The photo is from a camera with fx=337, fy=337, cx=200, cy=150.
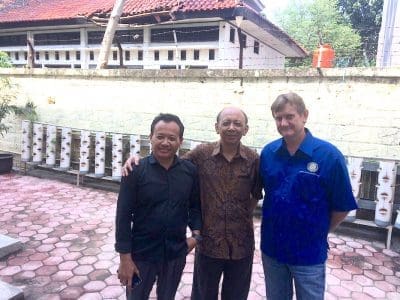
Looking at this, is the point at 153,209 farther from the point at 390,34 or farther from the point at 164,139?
the point at 390,34

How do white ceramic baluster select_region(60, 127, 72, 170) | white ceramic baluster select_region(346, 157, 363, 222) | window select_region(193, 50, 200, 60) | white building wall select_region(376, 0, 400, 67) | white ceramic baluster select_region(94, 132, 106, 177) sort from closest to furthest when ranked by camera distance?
1. white ceramic baluster select_region(346, 157, 363, 222)
2. white ceramic baluster select_region(94, 132, 106, 177)
3. white ceramic baluster select_region(60, 127, 72, 170)
4. white building wall select_region(376, 0, 400, 67)
5. window select_region(193, 50, 200, 60)

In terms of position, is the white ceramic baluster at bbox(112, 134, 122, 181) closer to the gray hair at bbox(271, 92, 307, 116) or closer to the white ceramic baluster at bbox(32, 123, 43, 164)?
the white ceramic baluster at bbox(32, 123, 43, 164)

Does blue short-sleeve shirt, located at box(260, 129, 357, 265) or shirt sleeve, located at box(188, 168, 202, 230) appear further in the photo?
shirt sleeve, located at box(188, 168, 202, 230)

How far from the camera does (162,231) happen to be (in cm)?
206

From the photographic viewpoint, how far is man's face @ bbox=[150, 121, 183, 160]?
6.61 feet

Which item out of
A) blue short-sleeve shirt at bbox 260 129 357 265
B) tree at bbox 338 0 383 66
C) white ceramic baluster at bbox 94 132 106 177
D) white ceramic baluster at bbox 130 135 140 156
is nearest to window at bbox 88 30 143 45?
white ceramic baluster at bbox 94 132 106 177

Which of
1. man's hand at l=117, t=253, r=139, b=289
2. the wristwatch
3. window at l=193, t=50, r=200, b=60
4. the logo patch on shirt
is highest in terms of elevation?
window at l=193, t=50, r=200, b=60

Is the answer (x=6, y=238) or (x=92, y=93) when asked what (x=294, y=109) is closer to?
(x=6, y=238)

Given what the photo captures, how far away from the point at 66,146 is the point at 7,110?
5.51ft

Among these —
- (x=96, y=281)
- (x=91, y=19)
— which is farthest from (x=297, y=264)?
(x=91, y=19)

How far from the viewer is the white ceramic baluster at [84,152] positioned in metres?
6.01

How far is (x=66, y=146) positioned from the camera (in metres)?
6.21

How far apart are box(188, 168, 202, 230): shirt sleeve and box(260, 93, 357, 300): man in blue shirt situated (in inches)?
17.7

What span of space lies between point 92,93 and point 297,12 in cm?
3160
